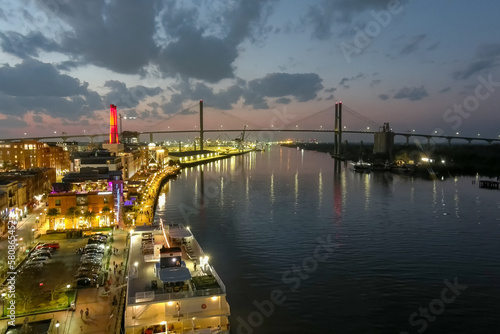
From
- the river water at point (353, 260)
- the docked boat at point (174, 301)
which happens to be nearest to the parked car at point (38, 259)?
the docked boat at point (174, 301)

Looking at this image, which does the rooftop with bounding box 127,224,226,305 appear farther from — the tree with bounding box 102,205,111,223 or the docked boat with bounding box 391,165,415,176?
the docked boat with bounding box 391,165,415,176

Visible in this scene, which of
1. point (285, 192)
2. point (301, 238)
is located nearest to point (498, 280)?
point (301, 238)

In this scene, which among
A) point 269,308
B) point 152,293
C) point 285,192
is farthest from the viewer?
point 285,192

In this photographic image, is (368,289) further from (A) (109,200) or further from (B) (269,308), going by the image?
(A) (109,200)

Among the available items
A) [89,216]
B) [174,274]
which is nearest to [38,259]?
[89,216]

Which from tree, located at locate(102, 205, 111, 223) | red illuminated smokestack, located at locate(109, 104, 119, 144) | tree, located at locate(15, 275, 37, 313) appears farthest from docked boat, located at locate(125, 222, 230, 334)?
red illuminated smokestack, located at locate(109, 104, 119, 144)

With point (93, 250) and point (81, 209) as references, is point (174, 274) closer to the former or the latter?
point (93, 250)

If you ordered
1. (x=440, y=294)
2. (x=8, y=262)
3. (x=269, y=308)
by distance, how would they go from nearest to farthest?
1. (x=269, y=308)
2. (x=440, y=294)
3. (x=8, y=262)
